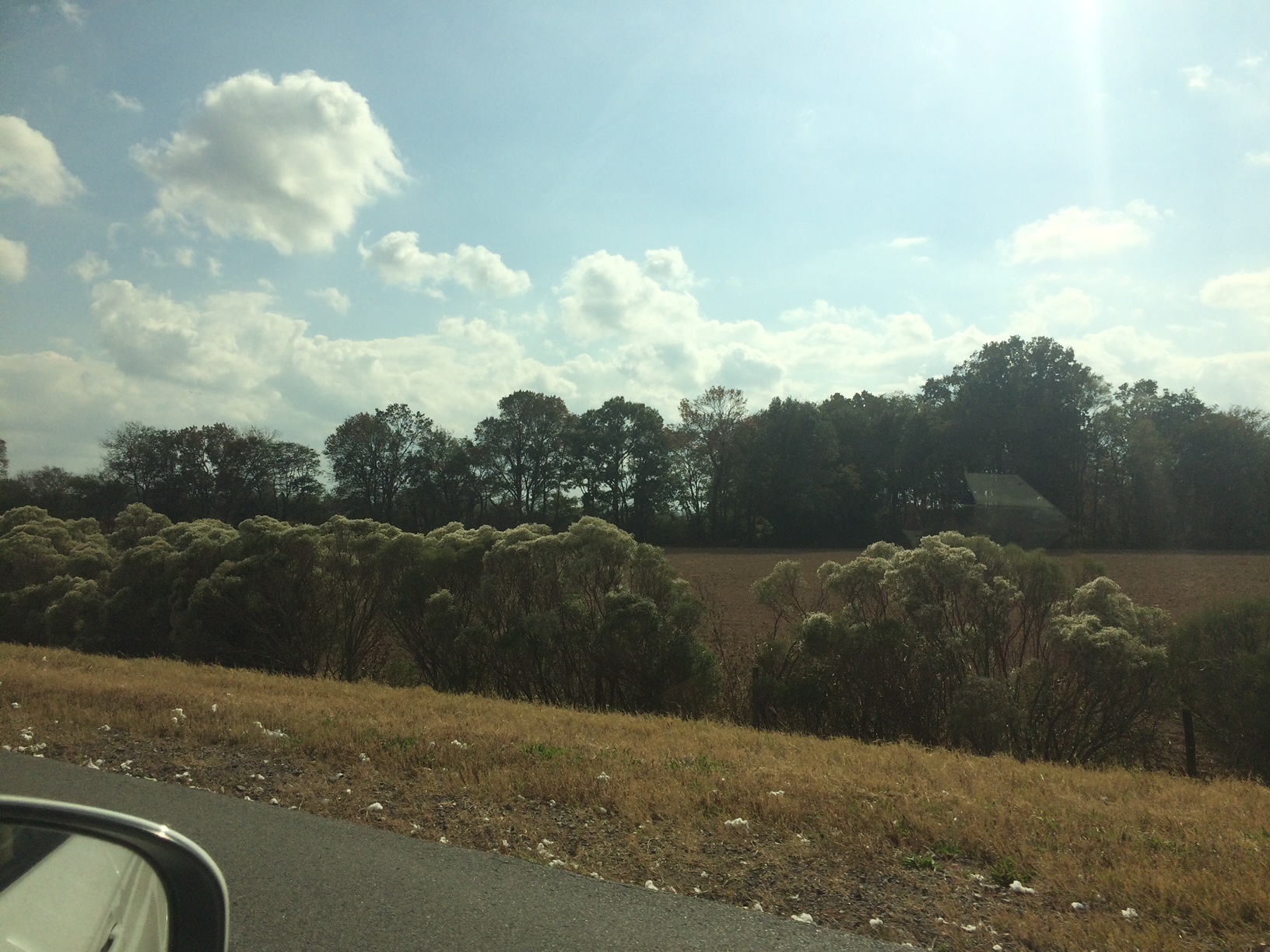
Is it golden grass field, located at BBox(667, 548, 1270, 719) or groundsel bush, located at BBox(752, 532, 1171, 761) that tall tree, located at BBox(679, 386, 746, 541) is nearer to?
golden grass field, located at BBox(667, 548, 1270, 719)

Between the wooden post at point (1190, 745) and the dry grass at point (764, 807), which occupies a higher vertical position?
the dry grass at point (764, 807)

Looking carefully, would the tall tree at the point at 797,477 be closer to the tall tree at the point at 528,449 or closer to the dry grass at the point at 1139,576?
the dry grass at the point at 1139,576

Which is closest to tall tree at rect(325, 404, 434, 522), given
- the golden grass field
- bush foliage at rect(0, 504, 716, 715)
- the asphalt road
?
the golden grass field

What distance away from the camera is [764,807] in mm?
5867

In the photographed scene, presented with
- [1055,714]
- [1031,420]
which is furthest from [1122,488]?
[1055,714]

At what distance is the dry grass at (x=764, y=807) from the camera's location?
4.30 m

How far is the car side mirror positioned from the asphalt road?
2.06 m

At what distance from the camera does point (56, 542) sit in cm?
2581

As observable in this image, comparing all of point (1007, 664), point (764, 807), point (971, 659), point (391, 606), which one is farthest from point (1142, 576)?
point (764, 807)

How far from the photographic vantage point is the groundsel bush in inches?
499

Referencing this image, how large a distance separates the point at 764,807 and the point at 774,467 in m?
60.6

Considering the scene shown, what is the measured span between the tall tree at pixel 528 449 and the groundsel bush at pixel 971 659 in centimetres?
5841

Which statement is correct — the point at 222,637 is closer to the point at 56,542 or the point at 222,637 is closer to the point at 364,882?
the point at 56,542

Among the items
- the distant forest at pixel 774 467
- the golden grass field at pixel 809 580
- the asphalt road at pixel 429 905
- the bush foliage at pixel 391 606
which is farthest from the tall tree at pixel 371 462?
the asphalt road at pixel 429 905
